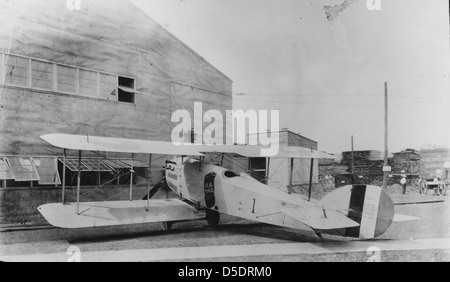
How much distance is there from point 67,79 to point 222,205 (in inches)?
201

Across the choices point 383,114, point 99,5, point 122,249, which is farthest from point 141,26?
point 383,114

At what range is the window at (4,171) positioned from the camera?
8.47m

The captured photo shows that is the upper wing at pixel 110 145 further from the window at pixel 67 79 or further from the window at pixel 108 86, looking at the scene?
the window at pixel 108 86

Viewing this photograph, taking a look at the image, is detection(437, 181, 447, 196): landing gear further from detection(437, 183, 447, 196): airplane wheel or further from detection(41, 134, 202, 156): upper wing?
detection(41, 134, 202, 156): upper wing

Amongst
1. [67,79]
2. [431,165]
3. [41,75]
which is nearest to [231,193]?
[67,79]

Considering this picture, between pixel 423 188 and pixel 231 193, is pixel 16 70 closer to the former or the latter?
pixel 231 193

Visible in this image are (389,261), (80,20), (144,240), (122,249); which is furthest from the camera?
(80,20)

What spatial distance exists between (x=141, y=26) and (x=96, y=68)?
5.56 ft

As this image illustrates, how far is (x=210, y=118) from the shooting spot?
11.3 metres

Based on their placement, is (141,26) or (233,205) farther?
(141,26)

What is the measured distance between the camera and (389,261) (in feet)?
19.0

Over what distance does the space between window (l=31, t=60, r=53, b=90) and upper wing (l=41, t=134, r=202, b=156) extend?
2.35 m
